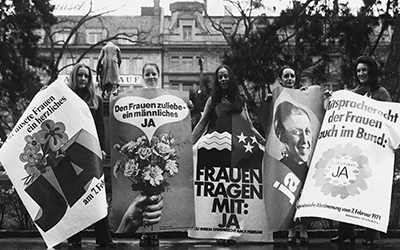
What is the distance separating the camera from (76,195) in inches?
304

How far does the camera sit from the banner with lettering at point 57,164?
25.2 feet

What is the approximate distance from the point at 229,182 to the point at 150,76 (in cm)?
147

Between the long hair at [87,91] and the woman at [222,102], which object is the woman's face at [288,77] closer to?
the woman at [222,102]

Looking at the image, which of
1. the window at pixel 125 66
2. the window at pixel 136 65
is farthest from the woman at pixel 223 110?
the window at pixel 125 66

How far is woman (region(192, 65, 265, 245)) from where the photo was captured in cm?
852

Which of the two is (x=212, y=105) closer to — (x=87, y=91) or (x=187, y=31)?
(x=87, y=91)

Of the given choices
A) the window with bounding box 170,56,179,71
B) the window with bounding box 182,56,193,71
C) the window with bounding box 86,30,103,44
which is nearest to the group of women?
the window with bounding box 182,56,193,71

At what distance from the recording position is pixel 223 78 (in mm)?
8453

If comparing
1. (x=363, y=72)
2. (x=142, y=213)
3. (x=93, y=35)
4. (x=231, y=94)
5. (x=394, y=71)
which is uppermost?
(x=363, y=72)

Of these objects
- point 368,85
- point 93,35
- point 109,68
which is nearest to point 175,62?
point 93,35

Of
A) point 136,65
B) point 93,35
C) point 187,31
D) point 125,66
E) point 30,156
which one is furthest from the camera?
point 93,35

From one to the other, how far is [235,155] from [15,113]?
26171 millimetres

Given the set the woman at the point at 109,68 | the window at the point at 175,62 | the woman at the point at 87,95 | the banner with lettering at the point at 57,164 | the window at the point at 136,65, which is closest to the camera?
the banner with lettering at the point at 57,164

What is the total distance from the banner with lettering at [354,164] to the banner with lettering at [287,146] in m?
0.18
